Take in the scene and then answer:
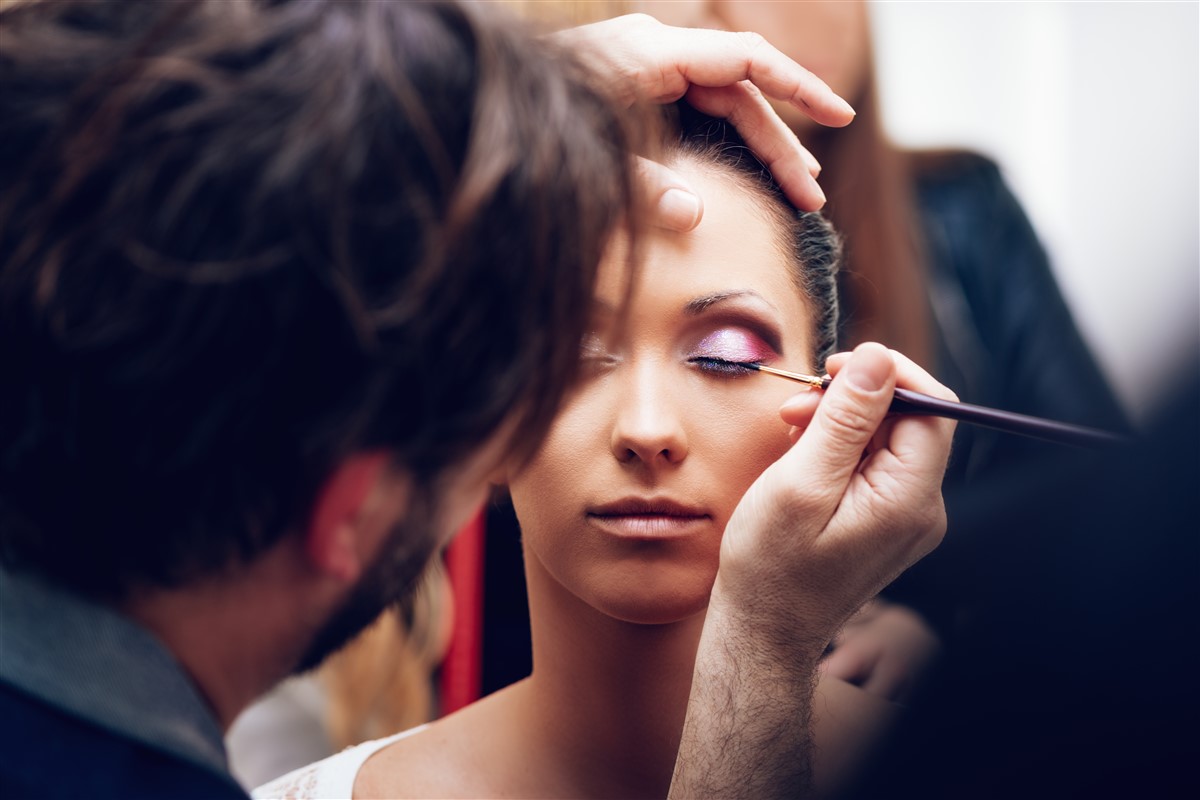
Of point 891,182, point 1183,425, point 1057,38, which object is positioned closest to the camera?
point 1183,425

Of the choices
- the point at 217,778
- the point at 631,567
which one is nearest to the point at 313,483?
the point at 217,778

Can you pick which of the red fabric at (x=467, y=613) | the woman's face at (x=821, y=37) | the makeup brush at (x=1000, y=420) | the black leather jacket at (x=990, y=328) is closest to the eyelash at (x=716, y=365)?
the makeup brush at (x=1000, y=420)

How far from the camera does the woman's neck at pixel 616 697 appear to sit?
3.58ft

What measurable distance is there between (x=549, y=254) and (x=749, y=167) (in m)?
0.45

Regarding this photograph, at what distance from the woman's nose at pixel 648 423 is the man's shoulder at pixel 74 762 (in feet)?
1.44

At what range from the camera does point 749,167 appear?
111cm

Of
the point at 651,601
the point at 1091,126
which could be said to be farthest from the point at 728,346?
the point at 1091,126

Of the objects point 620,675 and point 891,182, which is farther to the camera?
point 891,182

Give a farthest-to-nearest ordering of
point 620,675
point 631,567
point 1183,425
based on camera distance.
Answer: point 620,675, point 631,567, point 1183,425

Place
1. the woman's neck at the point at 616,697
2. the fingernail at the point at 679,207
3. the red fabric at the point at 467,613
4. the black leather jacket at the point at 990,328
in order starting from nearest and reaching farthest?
the fingernail at the point at 679,207
the woman's neck at the point at 616,697
the black leather jacket at the point at 990,328
the red fabric at the point at 467,613

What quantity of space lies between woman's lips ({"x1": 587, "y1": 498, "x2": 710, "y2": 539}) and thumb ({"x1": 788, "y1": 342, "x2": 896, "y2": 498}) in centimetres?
14

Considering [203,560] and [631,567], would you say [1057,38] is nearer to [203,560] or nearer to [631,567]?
[631,567]

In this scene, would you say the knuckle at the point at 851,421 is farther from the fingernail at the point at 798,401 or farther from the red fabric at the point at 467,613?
the red fabric at the point at 467,613

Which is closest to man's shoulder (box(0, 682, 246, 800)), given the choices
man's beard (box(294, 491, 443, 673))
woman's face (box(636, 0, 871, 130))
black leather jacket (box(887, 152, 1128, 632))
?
man's beard (box(294, 491, 443, 673))
